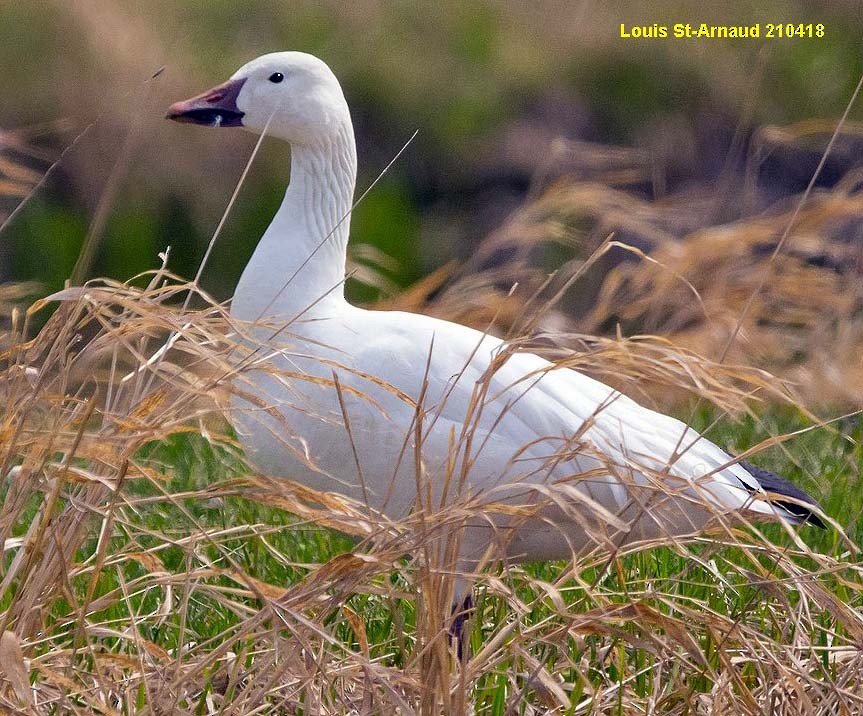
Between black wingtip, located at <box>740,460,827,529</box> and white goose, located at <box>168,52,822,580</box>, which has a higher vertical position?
white goose, located at <box>168,52,822,580</box>

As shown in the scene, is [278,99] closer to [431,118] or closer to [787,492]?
[787,492]

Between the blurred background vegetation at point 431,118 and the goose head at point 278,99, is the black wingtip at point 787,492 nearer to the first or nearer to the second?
the goose head at point 278,99

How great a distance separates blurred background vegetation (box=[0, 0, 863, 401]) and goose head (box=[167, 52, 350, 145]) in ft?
9.41

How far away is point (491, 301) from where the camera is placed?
4793 millimetres

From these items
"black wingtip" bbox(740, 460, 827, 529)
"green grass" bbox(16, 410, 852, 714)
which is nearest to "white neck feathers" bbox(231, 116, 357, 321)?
"green grass" bbox(16, 410, 852, 714)

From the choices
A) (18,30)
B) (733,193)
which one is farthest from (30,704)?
(18,30)

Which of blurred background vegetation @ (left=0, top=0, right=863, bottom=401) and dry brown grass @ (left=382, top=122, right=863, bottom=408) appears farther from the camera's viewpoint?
blurred background vegetation @ (left=0, top=0, right=863, bottom=401)

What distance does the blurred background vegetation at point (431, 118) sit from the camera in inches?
275

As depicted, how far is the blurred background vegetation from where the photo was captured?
699 centimetres

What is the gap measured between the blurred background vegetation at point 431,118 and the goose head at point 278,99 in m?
2.87

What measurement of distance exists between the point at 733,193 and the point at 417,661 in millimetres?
6332

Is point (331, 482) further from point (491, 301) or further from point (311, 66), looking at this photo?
point (491, 301)

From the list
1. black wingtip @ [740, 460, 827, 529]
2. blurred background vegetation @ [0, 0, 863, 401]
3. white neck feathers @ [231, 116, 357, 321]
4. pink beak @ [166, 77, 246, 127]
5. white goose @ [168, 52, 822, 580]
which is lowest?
blurred background vegetation @ [0, 0, 863, 401]

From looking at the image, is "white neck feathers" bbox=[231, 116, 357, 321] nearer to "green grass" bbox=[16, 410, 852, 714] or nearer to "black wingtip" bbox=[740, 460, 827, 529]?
"green grass" bbox=[16, 410, 852, 714]
